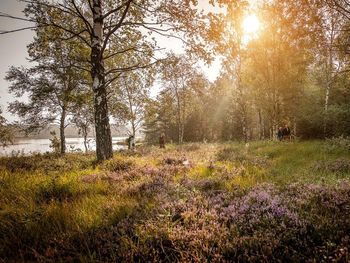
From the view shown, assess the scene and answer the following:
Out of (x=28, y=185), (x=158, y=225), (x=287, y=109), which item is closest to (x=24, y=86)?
(x=28, y=185)

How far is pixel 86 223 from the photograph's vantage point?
13.4 ft

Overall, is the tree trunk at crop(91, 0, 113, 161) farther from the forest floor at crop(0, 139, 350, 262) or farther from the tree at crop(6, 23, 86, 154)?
the tree at crop(6, 23, 86, 154)

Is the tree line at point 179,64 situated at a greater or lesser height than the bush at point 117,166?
greater

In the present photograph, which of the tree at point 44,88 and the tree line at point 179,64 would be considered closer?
the tree line at point 179,64

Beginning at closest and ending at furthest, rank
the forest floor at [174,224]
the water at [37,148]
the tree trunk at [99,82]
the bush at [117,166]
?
the forest floor at [174,224] < the bush at [117,166] < the tree trunk at [99,82] < the water at [37,148]

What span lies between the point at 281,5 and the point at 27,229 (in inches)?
965

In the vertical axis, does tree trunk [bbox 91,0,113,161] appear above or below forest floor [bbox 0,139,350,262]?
above

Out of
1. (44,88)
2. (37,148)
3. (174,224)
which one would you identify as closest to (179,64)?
(44,88)

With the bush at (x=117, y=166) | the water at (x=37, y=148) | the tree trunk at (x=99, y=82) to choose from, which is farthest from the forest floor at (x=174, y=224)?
the water at (x=37, y=148)

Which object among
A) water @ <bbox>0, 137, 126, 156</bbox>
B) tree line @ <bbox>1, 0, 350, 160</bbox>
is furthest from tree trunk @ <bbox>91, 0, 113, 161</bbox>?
water @ <bbox>0, 137, 126, 156</bbox>

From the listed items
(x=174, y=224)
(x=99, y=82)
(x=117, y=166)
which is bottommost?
(x=174, y=224)

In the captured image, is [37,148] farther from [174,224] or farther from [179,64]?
[174,224]

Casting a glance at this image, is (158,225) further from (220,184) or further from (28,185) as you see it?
(28,185)

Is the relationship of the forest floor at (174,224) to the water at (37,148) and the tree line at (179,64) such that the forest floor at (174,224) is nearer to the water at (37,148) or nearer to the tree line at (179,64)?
the tree line at (179,64)
